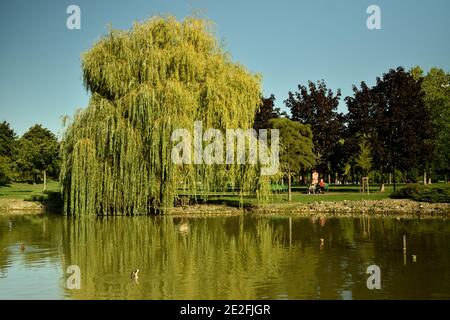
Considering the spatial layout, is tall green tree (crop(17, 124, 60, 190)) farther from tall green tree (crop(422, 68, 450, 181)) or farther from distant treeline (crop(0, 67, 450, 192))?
tall green tree (crop(422, 68, 450, 181))

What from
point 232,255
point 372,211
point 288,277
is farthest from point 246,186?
point 288,277

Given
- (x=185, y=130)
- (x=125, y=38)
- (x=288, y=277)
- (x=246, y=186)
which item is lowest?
(x=288, y=277)

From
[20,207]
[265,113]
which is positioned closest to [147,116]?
[20,207]

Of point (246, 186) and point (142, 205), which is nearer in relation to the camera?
point (142, 205)

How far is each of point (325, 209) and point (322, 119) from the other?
14.8 meters

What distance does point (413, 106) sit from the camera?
44.6m

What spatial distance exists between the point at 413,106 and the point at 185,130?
23.8 metres

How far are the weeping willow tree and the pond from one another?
7.76 feet

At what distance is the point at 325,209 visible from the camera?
1332 inches

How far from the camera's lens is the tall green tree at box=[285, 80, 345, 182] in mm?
46875

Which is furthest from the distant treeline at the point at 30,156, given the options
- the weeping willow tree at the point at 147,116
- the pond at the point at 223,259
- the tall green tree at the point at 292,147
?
the pond at the point at 223,259

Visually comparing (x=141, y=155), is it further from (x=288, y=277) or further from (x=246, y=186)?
(x=288, y=277)

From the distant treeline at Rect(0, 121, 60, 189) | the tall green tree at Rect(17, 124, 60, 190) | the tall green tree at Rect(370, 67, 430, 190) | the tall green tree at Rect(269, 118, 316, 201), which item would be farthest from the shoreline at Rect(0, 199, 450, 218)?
the tall green tree at Rect(17, 124, 60, 190)

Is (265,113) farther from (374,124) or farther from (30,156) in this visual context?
(30,156)
